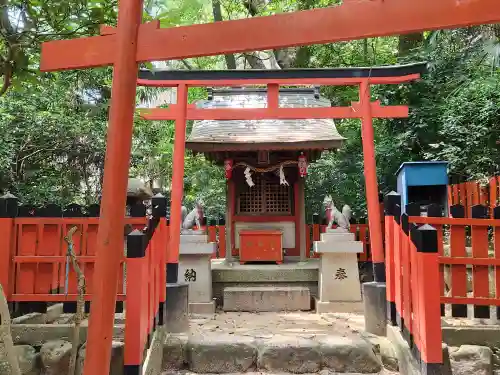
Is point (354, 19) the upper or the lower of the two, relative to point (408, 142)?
lower

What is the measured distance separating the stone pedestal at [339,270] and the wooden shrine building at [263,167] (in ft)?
4.66

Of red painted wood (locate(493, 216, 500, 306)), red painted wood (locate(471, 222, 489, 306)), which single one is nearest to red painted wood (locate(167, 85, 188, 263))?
red painted wood (locate(471, 222, 489, 306))

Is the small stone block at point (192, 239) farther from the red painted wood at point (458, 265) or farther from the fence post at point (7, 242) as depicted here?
the red painted wood at point (458, 265)

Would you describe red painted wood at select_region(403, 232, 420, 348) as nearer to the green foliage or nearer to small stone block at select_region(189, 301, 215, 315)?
small stone block at select_region(189, 301, 215, 315)

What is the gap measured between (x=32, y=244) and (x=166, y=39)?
9.07 ft

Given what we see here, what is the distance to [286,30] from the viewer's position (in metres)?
2.66

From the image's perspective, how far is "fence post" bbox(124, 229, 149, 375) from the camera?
3033 millimetres

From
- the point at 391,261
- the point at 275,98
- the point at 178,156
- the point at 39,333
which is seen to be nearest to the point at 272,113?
the point at 275,98

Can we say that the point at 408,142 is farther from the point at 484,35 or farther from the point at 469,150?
the point at 484,35

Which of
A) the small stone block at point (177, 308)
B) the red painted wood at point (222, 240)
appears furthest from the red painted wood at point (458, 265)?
the red painted wood at point (222, 240)

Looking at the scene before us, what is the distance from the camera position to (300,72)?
23.0 feet

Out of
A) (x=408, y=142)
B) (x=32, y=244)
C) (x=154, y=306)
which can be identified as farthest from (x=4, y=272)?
(x=408, y=142)

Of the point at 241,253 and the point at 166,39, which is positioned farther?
the point at 241,253

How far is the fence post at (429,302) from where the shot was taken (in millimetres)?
2896
